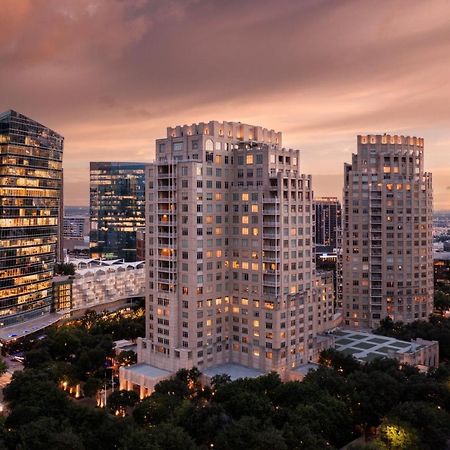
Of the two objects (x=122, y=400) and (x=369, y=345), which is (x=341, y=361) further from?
(x=122, y=400)

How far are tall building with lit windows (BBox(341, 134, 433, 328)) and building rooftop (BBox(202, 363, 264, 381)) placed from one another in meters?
67.3

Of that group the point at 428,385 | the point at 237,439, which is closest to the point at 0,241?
the point at 237,439

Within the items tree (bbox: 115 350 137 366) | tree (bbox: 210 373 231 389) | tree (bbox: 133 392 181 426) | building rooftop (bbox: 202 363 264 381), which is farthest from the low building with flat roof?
tree (bbox: 133 392 181 426)

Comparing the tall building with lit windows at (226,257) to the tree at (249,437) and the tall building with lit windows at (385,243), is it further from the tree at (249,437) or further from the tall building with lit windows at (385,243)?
the tall building with lit windows at (385,243)

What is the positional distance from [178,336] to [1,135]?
89.0 m

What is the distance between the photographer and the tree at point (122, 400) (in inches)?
4161

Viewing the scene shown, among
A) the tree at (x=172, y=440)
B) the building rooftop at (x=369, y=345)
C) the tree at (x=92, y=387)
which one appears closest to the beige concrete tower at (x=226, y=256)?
the building rooftop at (x=369, y=345)

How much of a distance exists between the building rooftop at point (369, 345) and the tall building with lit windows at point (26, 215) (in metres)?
100

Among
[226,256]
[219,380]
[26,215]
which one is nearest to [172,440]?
[219,380]

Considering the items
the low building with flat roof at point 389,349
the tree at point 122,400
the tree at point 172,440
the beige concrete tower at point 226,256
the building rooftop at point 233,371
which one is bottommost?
the tree at point 122,400

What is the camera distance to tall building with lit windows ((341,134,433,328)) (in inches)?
6988

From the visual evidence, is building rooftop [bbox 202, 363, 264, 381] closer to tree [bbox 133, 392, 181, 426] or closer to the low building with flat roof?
tree [bbox 133, 392, 181, 426]

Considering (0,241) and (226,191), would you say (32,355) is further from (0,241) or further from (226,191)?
(226,191)

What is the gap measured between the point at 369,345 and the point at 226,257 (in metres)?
50.4
